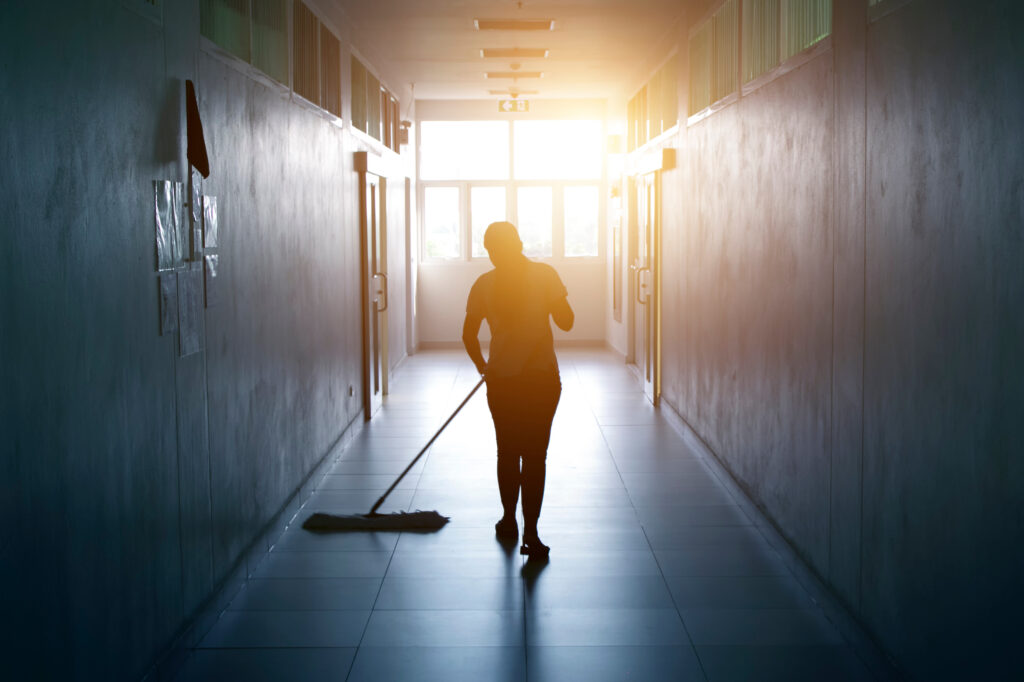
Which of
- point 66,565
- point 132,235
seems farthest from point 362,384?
point 66,565

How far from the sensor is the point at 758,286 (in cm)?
526

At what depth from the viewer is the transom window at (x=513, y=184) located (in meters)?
14.1

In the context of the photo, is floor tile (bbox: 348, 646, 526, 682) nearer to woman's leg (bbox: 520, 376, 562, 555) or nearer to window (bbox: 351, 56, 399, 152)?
woman's leg (bbox: 520, 376, 562, 555)

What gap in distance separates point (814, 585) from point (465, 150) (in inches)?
423

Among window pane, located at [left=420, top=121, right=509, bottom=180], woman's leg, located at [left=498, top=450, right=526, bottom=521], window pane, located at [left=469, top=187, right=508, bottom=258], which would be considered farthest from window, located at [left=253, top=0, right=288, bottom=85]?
window pane, located at [left=469, top=187, right=508, bottom=258]

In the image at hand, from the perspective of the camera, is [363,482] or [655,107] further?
[655,107]

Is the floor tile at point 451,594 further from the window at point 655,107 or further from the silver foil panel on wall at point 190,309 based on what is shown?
the window at point 655,107

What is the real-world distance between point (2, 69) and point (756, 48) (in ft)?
13.6

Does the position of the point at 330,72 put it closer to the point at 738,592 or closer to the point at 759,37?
the point at 759,37

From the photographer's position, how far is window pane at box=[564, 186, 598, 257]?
14.3 meters

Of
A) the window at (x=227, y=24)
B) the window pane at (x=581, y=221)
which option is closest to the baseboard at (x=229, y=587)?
the window at (x=227, y=24)

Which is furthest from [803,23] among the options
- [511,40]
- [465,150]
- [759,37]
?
[465,150]

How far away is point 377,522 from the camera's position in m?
5.33

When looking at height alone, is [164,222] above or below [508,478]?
above
